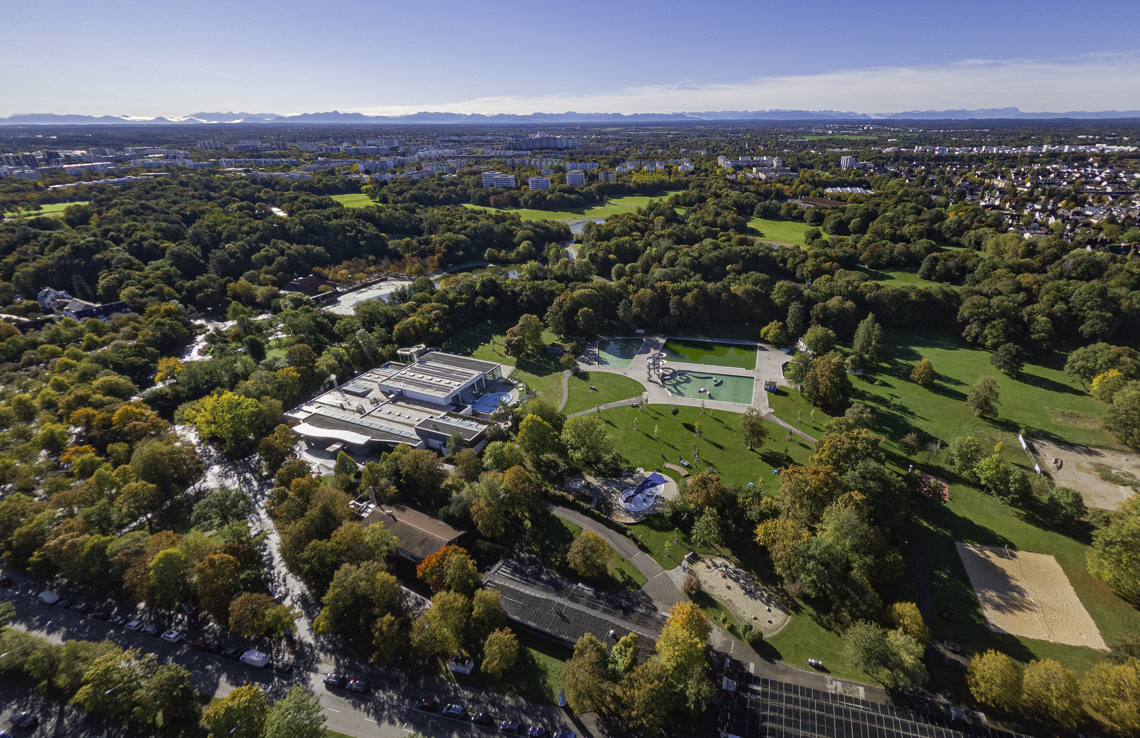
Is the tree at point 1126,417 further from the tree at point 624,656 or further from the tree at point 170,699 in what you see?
the tree at point 170,699

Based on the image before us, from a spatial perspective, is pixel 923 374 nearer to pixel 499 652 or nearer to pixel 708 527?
pixel 708 527

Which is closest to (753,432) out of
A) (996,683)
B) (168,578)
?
(996,683)

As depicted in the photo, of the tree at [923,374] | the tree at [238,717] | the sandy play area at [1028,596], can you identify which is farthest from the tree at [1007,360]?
the tree at [238,717]

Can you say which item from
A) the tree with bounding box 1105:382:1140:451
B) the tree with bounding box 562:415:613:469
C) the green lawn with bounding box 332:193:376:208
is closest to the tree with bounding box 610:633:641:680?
the tree with bounding box 562:415:613:469

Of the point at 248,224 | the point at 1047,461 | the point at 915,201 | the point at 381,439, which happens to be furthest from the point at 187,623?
the point at 915,201

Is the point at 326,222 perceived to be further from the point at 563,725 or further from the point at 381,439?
the point at 563,725

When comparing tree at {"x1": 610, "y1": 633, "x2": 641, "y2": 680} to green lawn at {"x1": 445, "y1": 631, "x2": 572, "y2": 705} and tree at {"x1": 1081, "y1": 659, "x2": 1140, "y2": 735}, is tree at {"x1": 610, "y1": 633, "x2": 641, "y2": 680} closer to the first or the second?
green lawn at {"x1": 445, "y1": 631, "x2": 572, "y2": 705}
